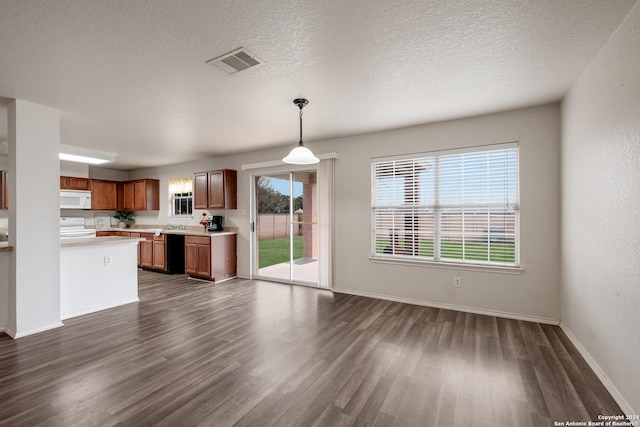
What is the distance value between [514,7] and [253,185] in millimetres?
4799

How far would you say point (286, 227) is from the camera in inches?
217

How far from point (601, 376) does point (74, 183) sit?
30.1ft

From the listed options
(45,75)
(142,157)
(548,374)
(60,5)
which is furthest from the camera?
(142,157)

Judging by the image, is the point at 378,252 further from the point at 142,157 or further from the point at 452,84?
the point at 142,157

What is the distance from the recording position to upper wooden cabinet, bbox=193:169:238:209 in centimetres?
584

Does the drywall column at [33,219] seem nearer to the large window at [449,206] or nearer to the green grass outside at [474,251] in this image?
the large window at [449,206]

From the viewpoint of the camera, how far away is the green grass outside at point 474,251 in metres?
3.63

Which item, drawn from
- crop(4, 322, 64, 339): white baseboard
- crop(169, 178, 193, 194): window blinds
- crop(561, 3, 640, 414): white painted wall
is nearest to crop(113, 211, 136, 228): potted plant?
crop(169, 178, 193, 194): window blinds

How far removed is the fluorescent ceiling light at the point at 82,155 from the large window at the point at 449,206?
450cm

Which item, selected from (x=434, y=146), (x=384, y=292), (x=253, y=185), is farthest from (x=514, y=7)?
(x=253, y=185)

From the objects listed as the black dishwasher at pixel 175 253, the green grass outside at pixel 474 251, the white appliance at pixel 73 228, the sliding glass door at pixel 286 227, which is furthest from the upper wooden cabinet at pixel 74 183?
the green grass outside at pixel 474 251

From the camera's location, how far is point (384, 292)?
14.4 feet

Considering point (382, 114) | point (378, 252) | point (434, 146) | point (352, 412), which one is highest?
point (382, 114)

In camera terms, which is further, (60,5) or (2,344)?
(2,344)
